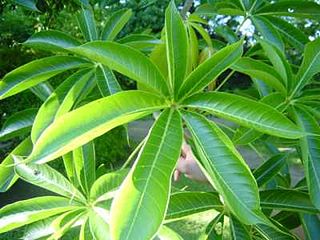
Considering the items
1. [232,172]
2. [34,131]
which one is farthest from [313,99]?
[34,131]

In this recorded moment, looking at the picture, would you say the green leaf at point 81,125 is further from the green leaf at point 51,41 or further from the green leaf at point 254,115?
the green leaf at point 51,41

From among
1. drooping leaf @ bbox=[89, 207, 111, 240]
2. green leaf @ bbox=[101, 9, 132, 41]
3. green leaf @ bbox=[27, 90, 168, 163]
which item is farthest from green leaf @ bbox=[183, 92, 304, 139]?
green leaf @ bbox=[101, 9, 132, 41]

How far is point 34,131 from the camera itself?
769mm

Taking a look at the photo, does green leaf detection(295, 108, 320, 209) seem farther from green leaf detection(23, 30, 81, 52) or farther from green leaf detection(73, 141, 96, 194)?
green leaf detection(23, 30, 81, 52)

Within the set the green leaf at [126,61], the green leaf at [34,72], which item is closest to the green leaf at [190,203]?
the green leaf at [126,61]

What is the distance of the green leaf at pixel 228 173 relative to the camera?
1.89 ft

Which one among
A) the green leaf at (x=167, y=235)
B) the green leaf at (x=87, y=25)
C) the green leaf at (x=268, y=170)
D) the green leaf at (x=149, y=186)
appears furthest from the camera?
the green leaf at (x=87, y=25)

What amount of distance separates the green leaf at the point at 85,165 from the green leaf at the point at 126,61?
261 millimetres

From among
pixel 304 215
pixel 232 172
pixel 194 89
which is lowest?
pixel 304 215

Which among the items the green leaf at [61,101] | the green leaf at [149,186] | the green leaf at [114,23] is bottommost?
the green leaf at [149,186]

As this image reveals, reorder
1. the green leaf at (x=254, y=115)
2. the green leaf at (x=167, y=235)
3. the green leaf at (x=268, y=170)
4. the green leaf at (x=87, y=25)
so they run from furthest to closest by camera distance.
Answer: the green leaf at (x=87, y=25), the green leaf at (x=268, y=170), the green leaf at (x=167, y=235), the green leaf at (x=254, y=115)

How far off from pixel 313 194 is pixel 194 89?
0.26 meters

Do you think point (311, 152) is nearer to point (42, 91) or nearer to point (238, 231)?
point (238, 231)

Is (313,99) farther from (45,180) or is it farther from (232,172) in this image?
(45,180)
